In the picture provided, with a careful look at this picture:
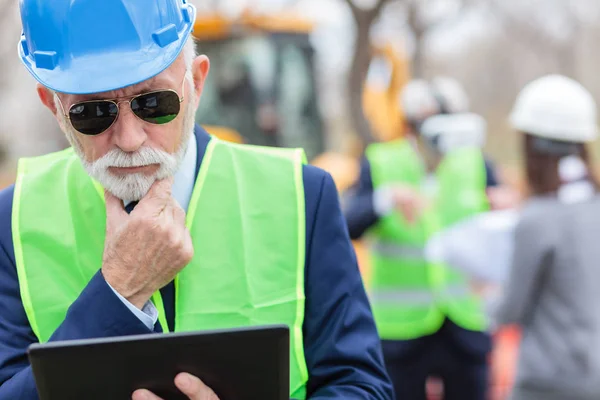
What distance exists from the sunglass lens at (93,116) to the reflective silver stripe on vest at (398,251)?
10.5 feet

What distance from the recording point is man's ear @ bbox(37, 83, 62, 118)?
7.06ft

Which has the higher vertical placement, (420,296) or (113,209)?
(113,209)

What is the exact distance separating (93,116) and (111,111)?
4 centimetres

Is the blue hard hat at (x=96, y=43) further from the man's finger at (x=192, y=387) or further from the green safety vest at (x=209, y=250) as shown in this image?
the man's finger at (x=192, y=387)

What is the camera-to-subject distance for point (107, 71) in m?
1.93

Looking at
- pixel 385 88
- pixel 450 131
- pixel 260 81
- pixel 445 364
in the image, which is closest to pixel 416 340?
pixel 445 364

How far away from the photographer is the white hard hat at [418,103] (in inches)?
205

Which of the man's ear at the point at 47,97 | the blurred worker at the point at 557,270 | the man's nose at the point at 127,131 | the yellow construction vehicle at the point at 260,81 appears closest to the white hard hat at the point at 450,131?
the blurred worker at the point at 557,270

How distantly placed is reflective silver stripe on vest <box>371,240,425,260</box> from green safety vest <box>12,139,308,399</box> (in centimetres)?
285

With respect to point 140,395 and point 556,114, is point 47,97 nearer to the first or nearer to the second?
point 140,395

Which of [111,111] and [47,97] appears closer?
[111,111]

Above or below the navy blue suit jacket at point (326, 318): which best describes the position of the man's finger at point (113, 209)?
above

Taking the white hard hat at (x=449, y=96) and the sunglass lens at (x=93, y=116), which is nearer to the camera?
the sunglass lens at (x=93, y=116)

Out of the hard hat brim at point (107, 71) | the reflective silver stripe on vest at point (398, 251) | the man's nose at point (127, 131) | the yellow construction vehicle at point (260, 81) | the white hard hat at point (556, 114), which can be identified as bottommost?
the yellow construction vehicle at point (260, 81)
